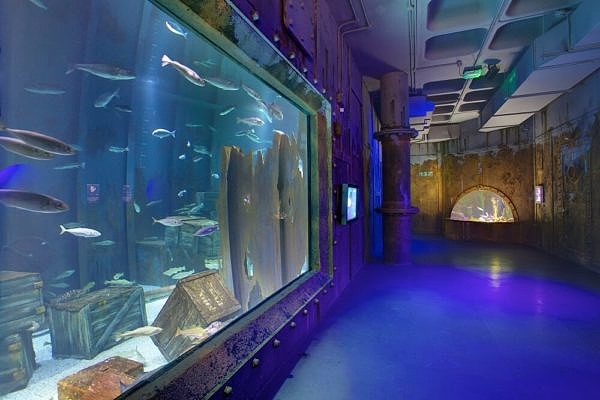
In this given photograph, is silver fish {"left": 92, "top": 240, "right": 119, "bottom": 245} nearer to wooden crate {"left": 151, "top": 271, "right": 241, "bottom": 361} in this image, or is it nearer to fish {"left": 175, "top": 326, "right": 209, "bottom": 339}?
wooden crate {"left": 151, "top": 271, "right": 241, "bottom": 361}

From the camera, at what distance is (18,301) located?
299cm

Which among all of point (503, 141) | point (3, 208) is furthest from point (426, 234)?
point (3, 208)

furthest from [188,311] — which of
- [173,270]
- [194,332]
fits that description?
[173,270]

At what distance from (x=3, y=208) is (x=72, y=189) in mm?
1277

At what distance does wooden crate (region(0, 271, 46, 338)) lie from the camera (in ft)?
9.16

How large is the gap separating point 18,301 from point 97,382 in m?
1.76

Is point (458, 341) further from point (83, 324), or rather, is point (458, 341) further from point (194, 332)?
point (83, 324)

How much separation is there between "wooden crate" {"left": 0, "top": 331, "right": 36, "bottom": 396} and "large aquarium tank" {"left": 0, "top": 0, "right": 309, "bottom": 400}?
10 mm

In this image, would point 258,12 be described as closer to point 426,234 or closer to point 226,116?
point 226,116

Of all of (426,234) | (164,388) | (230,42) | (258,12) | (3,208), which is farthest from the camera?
(426,234)

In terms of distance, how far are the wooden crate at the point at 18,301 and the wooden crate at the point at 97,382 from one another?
4.06 feet

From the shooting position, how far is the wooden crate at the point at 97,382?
6.40 feet

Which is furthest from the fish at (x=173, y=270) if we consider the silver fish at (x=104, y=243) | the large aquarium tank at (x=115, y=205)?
the silver fish at (x=104, y=243)

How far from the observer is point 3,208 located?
556cm
